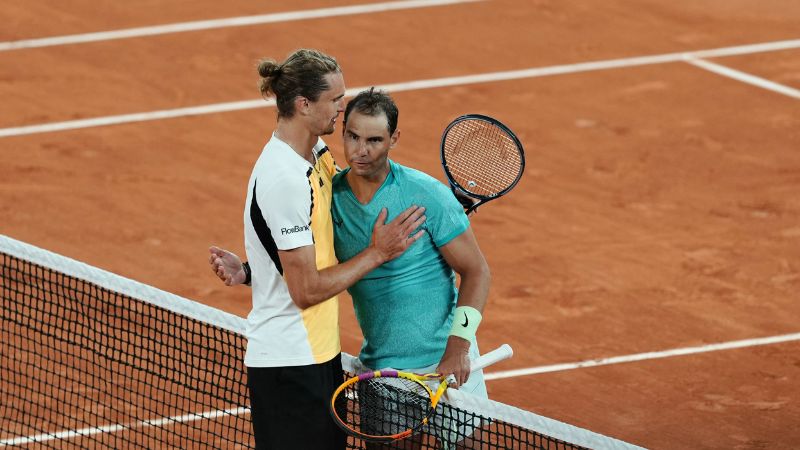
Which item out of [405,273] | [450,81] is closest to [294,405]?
[405,273]

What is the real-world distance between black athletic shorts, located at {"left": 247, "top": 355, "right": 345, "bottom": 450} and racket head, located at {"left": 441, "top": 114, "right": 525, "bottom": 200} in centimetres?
122

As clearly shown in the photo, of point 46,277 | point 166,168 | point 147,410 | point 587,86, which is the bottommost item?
point 147,410

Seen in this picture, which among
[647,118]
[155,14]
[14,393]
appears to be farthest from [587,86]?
[14,393]

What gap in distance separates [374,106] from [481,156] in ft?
4.05

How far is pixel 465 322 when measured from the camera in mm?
5945

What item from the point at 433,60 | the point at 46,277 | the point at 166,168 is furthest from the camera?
the point at 433,60

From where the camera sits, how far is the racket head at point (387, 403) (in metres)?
5.78

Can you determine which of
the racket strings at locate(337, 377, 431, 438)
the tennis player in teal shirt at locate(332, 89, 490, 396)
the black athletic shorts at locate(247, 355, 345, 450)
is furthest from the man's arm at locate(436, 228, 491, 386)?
the black athletic shorts at locate(247, 355, 345, 450)

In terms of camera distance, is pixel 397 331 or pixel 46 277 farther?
pixel 46 277

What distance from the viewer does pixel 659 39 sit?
15.7m

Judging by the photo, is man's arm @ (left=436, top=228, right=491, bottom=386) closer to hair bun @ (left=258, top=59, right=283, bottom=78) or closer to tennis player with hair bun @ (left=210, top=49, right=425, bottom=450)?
tennis player with hair bun @ (left=210, top=49, right=425, bottom=450)

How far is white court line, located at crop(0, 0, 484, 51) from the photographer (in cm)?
1581

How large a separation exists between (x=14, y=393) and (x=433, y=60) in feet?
23.9

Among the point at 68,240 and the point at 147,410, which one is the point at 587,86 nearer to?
the point at 68,240
